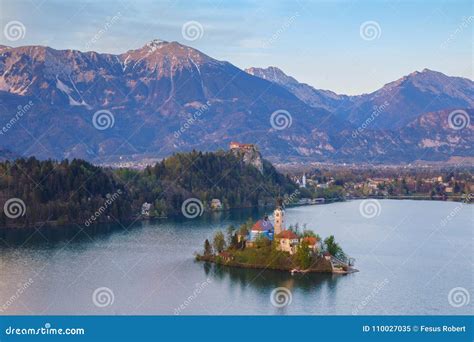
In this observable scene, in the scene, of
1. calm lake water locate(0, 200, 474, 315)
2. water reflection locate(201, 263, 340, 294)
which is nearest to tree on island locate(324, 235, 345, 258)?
calm lake water locate(0, 200, 474, 315)

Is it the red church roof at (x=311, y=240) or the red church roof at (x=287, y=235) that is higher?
the red church roof at (x=287, y=235)

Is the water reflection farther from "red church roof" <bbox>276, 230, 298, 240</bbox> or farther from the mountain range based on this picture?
the mountain range

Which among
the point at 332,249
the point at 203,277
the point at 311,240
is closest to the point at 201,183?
the point at 332,249

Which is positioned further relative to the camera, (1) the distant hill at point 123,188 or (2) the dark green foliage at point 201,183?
(2) the dark green foliage at point 201,183

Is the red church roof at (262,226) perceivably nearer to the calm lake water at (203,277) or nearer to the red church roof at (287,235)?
the red church roof at (287,235)

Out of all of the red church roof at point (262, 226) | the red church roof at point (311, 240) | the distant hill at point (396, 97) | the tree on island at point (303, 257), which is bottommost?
the tree on island at point (303, 257)

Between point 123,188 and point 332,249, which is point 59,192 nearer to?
point 123,188

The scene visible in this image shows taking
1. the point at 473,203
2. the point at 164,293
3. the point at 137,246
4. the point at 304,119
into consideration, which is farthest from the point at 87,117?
the point at 164,293

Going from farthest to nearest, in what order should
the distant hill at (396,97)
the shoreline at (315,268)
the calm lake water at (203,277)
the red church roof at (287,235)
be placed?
the distant hill at (396,97)
the red church roof at (287,235)
the shoreline at (315,268)
the calm lake water at (203,277)

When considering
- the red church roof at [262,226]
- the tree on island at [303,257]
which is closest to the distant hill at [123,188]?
the red church roof at [262,226]
